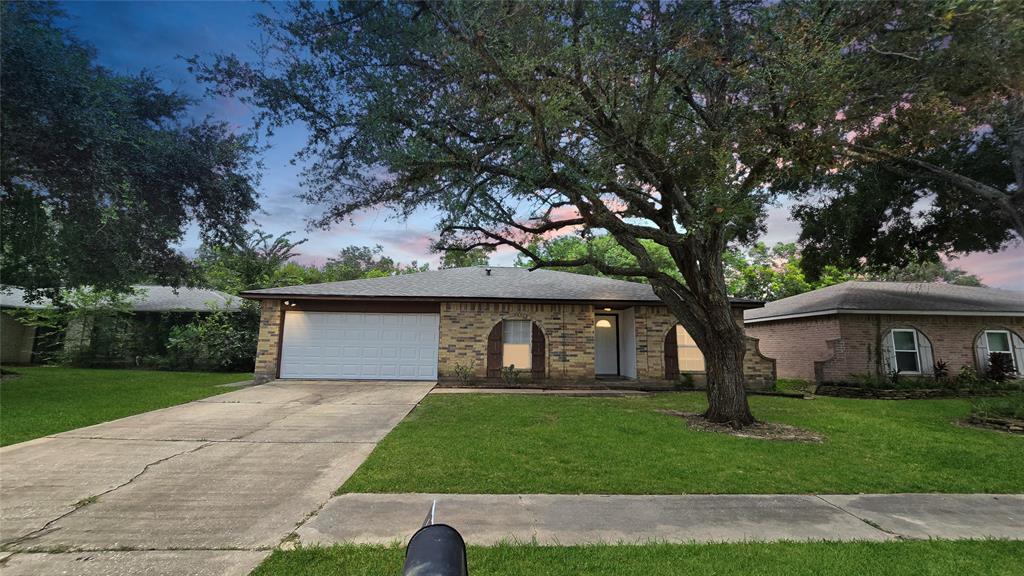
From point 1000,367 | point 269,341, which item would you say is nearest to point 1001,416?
point 1000,367

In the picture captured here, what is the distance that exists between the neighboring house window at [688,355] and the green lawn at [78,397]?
560 inches

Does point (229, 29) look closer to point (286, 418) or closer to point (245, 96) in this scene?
point (245, 96)

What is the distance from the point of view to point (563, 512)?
4375 millimetres

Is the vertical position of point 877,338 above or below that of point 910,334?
below

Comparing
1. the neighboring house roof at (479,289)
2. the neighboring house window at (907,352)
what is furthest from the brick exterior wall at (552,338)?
the neighboring house window at (907,352)

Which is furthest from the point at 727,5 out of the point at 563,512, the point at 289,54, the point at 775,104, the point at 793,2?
the point at 563,512

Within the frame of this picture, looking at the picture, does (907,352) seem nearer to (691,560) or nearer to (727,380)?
(727,380)

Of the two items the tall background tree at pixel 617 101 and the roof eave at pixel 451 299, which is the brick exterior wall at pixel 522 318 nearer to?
the roof eave at pixel 451 299

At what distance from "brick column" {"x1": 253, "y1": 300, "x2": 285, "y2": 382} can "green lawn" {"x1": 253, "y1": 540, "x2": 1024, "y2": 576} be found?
42.7 feet

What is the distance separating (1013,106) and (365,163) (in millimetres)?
13202

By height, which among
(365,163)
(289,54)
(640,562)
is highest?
(289,54)

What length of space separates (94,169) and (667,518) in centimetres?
1345

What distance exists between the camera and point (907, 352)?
1638cm

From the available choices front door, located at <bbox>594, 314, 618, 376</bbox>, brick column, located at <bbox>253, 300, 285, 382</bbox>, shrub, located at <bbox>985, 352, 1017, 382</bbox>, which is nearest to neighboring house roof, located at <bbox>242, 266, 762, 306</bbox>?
brick column, located at <bbox>253, 300, 285, 382</bbox>
